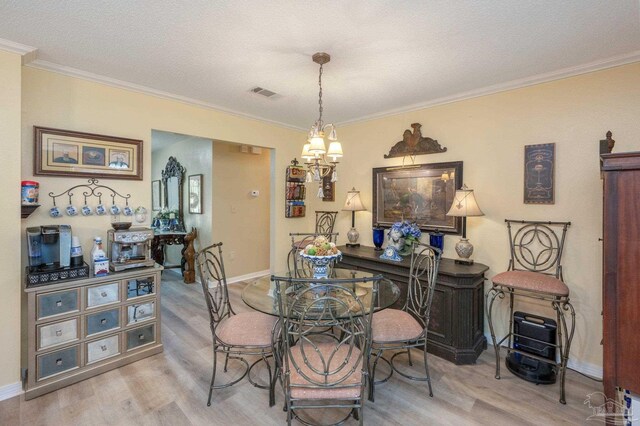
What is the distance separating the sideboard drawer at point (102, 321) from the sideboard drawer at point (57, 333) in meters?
0.09

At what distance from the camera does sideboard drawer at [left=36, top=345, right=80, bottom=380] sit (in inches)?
87.1

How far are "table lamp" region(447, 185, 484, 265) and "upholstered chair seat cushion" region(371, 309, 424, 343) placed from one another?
100cm

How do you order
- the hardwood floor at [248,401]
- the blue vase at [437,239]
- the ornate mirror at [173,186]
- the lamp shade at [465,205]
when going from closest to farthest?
the hardwood floor at [248,401], the lamp shade at [465,205], the blue vase at [437,239], the ornate mirror at [173,186]

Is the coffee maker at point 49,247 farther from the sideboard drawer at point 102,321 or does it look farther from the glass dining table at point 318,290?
the glass dining table at point 318,290

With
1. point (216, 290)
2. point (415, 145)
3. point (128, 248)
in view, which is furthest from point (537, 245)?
point (128, 248)

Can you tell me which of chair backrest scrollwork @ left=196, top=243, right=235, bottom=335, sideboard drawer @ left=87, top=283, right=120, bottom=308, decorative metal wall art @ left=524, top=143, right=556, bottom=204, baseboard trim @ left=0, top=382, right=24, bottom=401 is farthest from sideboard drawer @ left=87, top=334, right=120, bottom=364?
decorative metal wall art @ left=524, top=143, right=556, bottom=204

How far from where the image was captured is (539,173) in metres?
2.69

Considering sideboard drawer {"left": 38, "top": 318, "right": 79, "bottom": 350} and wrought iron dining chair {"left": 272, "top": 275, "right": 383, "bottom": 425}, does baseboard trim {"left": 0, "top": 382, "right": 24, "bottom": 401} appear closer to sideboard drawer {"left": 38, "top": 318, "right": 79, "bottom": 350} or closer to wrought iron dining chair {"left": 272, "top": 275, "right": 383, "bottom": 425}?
sideboard drawer {"left": 38, "top": 318, "right": 79, "bottom": 350}

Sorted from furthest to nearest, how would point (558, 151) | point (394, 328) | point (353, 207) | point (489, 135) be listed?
1. point (353, 207)
2. point (489, 135)
3. point (558, 151)
4. point (394, 328)

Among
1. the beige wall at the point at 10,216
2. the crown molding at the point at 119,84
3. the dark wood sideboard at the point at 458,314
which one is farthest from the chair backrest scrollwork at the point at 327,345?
the crown molding at the point at 119,84

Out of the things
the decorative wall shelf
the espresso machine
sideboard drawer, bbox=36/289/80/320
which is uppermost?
the decorative wall shelf

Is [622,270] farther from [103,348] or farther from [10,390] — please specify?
[10,390]

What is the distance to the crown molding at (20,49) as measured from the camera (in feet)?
6.89

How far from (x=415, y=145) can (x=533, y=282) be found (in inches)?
72.3
